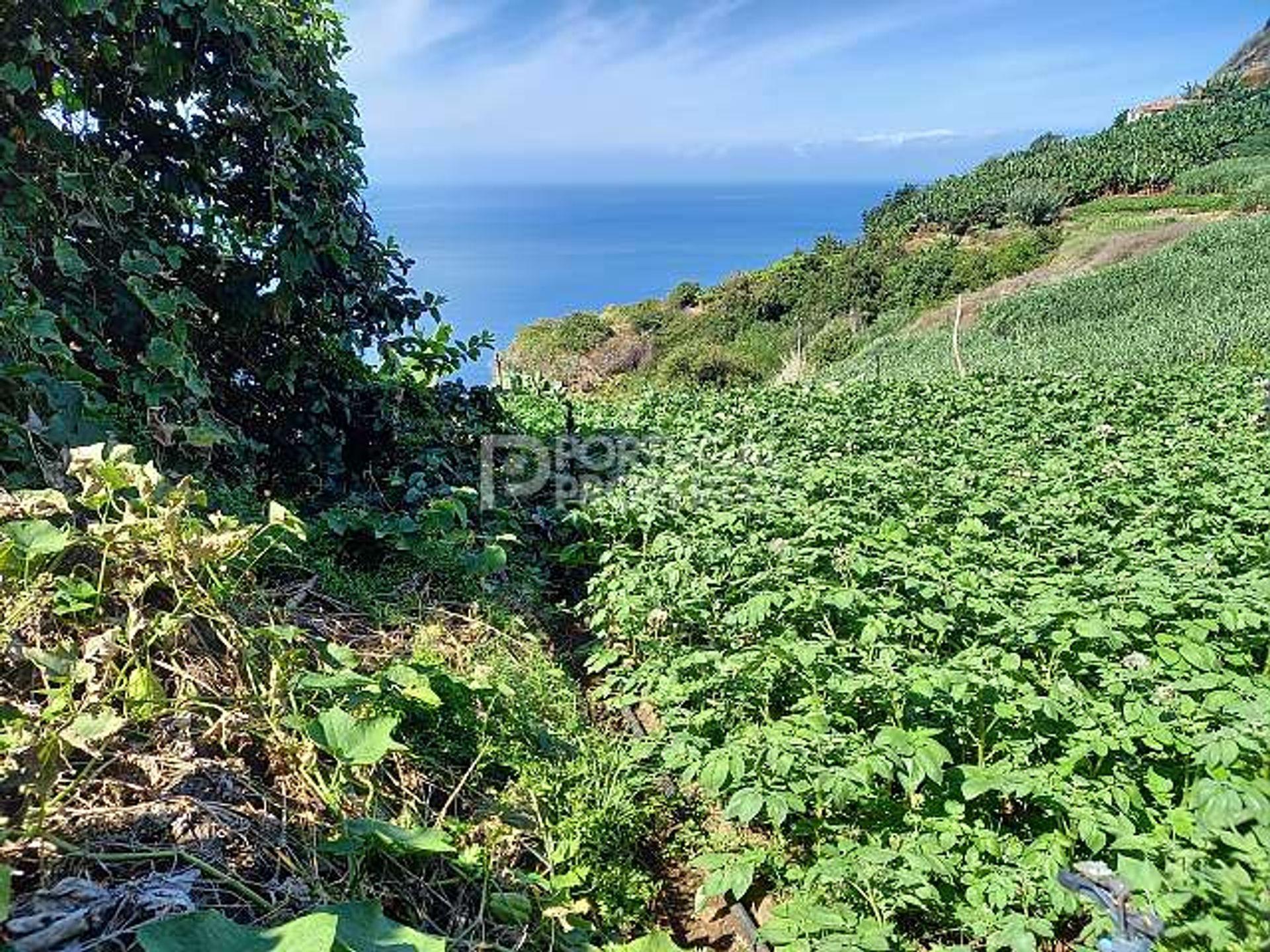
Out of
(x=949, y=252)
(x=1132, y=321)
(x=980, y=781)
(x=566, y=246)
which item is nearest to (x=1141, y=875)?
(x=980, y=781)

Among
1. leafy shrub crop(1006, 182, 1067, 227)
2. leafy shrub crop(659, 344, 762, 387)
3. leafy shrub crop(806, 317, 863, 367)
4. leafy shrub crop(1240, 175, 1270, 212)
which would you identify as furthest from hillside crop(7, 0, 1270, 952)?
leafy shrub crop(1006, 182, 1067, 227)

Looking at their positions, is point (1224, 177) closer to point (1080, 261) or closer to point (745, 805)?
point (1080, 261)

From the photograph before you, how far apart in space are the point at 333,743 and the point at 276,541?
860 mm

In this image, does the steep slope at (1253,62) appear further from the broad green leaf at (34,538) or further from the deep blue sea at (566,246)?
the broad green leaf at (34,538)

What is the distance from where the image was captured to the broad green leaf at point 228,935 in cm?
108

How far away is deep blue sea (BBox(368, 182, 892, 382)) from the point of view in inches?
217

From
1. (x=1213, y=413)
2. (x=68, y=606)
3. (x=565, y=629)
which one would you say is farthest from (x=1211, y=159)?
(x=68, y=606)

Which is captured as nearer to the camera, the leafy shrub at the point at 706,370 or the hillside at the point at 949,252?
the leafy shrub at the point at 706,370

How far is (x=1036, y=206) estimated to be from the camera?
26688mm

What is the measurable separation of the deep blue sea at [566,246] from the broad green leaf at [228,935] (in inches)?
133

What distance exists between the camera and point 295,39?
3592mm

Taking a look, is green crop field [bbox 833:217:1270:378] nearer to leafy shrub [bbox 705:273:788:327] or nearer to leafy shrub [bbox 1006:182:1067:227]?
leafy shrub [bbox 705:273:788:327]

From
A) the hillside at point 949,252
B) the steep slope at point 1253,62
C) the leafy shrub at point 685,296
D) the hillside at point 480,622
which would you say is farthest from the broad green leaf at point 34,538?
the steep slope at point 1253,62

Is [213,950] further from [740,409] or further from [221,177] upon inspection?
[740,409]
